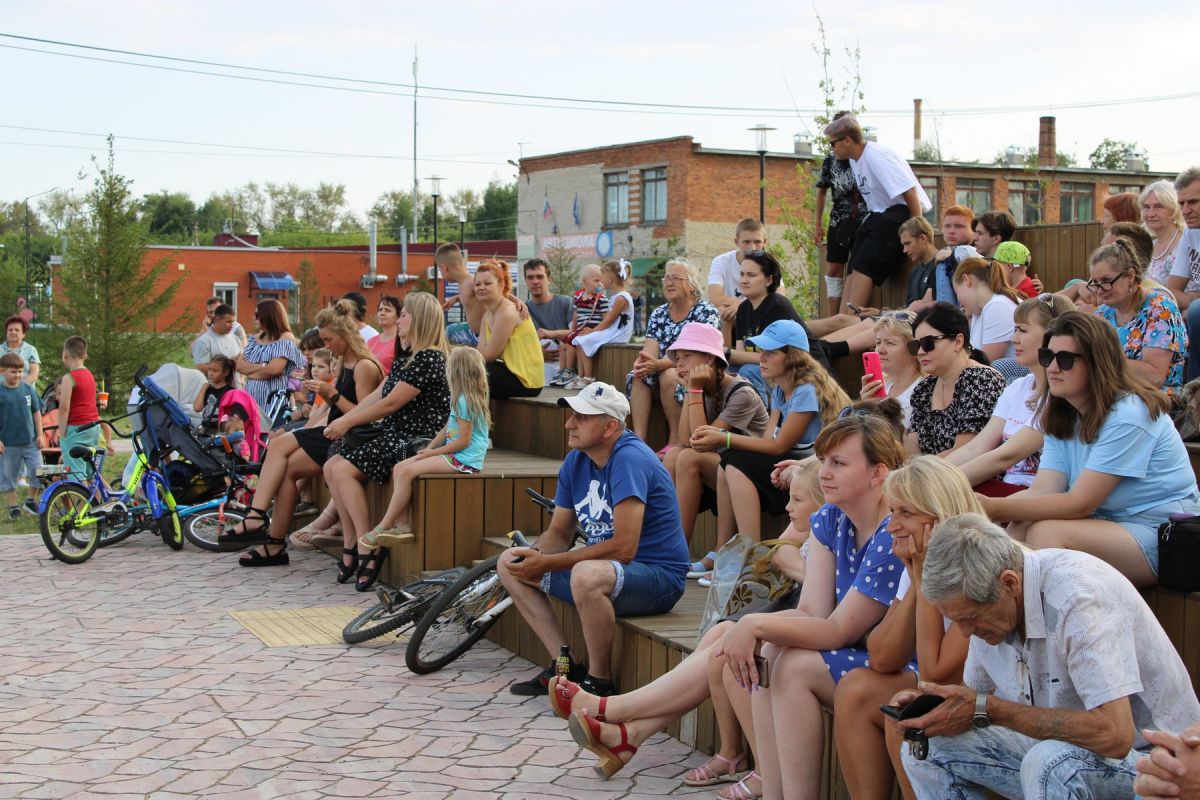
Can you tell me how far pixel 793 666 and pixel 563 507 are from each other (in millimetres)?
2180

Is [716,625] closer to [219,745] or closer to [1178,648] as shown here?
[1178,648]

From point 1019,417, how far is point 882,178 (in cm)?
416

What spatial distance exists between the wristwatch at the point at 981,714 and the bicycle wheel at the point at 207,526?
7670mm

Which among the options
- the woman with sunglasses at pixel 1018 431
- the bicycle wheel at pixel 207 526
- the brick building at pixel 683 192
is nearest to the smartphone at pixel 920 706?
the woman with sunglasses at pixel 1018 431

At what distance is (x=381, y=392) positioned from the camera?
9117 mm

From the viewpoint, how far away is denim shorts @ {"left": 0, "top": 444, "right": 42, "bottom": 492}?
12.9 meters

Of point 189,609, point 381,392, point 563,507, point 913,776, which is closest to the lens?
point 913,776

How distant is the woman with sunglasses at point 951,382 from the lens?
5773mm

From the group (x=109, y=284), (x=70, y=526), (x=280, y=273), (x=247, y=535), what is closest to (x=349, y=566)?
(x=247, y=535)

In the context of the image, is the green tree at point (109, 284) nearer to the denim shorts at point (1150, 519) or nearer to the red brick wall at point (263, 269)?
the denim shorts at point (1150, 519)

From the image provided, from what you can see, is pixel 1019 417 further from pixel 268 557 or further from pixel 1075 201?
pixel 1075 201

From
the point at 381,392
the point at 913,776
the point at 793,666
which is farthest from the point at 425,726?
the point at 381,392

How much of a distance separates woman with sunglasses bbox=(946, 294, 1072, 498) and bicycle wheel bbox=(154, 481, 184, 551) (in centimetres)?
668

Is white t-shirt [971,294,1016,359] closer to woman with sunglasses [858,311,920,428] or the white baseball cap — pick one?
woman with sunglasses [858,311,920,428]
